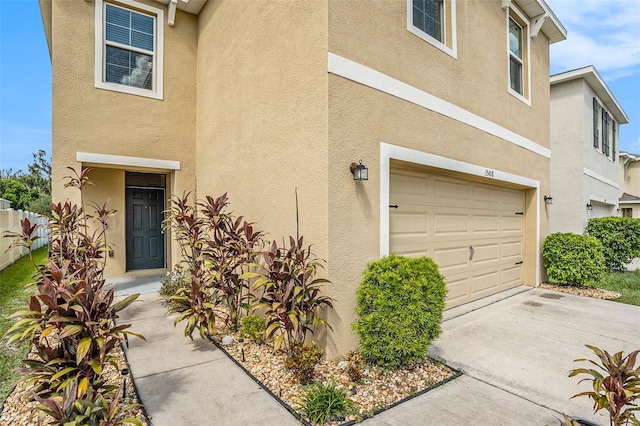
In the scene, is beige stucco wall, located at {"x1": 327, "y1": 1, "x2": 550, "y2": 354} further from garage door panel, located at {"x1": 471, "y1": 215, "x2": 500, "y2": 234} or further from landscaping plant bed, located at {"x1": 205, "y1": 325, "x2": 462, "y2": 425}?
garage door panel, located at {"x1": 471, "y1": 215, "x2": 500, "y2": 234}

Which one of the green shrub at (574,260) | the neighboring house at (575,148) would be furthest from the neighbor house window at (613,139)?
the green shrub at (574,260)

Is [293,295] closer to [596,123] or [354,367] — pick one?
[354,367]

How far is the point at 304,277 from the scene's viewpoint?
3.56 meters

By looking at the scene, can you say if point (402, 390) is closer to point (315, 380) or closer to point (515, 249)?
point (315, 380)

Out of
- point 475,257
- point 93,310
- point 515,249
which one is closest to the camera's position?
point 93,310

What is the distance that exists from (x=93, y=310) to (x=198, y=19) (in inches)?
298

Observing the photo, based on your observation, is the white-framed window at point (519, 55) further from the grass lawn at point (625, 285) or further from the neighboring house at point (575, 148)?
the neighboring house at point (575, 148)

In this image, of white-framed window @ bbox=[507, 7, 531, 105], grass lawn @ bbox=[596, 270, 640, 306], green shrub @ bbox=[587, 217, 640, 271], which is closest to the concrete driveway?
grass lawn @ bbox=[596, 270, 640, 306]

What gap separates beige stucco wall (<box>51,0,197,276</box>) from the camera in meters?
6.18

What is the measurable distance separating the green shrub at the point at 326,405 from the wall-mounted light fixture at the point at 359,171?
88.5 inches

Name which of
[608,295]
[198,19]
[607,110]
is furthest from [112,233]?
[607,110]

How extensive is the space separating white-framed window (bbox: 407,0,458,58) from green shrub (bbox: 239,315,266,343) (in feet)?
15.8

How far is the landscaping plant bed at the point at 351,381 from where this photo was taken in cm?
300

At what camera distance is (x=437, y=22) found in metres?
5.50
